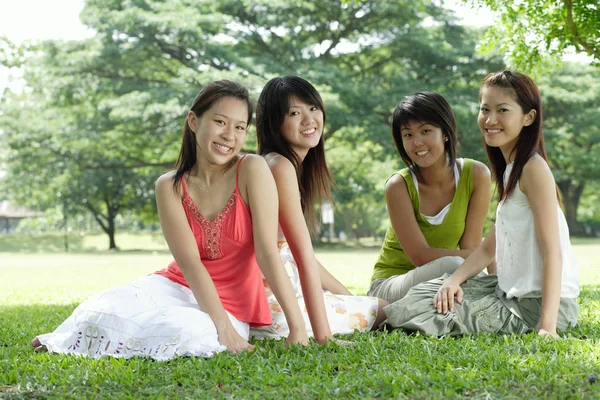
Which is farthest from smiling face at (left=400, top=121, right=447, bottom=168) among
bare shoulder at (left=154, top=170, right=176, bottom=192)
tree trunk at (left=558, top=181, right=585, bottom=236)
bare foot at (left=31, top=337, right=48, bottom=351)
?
tree trunk at (left=558, top=181, right=585, bottom=236)

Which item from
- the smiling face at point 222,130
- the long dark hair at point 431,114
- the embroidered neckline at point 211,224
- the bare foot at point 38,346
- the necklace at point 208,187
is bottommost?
the bare foot at point 38,346

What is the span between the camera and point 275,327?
3984mm

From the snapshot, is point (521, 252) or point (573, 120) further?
point (573, 120)

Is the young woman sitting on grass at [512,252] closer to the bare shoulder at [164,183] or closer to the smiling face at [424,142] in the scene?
the smiling face at [424,142]

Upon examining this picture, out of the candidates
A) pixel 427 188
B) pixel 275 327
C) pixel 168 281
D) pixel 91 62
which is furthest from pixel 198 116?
pixel 91 62

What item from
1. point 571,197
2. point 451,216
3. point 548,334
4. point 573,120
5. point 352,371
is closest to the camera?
point 352,371

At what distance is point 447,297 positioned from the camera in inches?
151

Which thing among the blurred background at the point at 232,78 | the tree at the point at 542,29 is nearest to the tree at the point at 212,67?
the blurred background at the point at 232,78

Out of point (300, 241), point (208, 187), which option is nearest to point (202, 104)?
point (208, 187)

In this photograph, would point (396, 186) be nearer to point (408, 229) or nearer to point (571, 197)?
point (408, 229)

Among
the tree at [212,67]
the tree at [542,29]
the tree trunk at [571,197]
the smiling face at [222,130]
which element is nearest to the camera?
the smiling face at [222,130]

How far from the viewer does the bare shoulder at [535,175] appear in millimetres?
3727

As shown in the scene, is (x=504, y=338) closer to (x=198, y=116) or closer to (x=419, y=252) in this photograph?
(x=419, y=252)

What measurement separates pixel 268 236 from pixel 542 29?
266 inches
